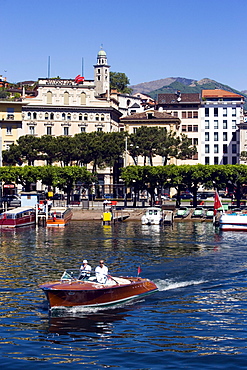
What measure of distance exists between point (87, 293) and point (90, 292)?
0.62 feet

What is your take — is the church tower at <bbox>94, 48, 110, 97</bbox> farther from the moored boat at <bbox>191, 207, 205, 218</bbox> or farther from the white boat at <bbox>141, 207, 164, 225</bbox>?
the white boat at <bbox>141, 207, 164, 225</bbox>

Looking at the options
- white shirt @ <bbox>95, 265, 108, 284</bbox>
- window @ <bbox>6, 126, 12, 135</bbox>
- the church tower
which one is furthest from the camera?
the church tower

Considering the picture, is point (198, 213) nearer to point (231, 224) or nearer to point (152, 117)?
point (231, 224)

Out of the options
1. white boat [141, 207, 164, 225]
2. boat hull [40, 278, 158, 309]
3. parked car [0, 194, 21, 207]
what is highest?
parked car [0, 194, 21, 207]

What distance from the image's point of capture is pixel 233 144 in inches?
6432

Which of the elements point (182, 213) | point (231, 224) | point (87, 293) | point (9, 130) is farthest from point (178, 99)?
point (87, 293)

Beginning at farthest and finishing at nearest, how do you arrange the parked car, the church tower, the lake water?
the church tower < the parked car < the lake water

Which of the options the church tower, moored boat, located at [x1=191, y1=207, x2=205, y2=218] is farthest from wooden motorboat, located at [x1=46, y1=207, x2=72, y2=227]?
the church tower

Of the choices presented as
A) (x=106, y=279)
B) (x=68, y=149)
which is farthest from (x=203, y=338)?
(x=68, y=149)

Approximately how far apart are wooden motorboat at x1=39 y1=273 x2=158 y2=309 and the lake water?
592mm

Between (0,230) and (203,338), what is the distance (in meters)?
56.2

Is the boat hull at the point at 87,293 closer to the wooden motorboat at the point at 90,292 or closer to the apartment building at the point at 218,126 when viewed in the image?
the wooden motorboat at the point at 90,292

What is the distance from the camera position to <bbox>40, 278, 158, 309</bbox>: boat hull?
109ft

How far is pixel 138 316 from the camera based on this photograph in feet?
112
